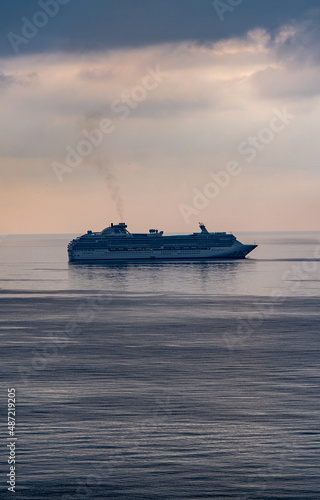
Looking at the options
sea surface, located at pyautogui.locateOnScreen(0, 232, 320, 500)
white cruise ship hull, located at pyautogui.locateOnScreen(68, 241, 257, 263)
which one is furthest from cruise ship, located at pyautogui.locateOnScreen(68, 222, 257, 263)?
sea surface, located at pyautogui.locateOnScreen(0, 232, 320, 500)

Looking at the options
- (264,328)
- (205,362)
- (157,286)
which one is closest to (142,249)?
(157,286)

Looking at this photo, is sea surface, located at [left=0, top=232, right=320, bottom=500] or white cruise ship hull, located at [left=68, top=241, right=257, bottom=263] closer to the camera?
sea surface, located at [left=0, top=232, right=320, bottom=500]

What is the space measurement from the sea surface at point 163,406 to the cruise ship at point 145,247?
5011 inches

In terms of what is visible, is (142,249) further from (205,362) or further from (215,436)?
(215,436)

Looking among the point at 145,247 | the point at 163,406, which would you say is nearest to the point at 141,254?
the point at 145,247

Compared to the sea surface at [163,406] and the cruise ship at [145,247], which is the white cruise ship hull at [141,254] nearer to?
the cruise ship at [145,247]

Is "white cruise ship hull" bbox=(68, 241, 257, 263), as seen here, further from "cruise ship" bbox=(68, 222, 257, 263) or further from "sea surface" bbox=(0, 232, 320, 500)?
"sea surface" bbox=(0, 232, 320, 500)

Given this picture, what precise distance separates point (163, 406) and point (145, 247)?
533 ft

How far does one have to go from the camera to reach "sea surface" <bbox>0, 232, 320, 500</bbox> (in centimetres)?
2200

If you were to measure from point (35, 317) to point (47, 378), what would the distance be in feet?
93.7

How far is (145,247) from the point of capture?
630 ft

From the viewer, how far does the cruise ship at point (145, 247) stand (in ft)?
627

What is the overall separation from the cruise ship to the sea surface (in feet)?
418

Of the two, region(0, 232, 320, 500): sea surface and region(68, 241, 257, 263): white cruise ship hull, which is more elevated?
region(68, 241, 257, 263): white cruise ship hull
